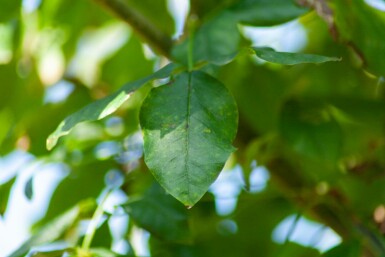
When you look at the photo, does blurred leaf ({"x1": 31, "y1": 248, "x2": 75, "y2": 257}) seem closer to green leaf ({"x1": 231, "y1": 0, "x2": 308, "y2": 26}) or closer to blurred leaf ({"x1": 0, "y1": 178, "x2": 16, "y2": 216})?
blurred leaf ({"x1": 0, "y1": 178, "x2": 16, "y2": 216})

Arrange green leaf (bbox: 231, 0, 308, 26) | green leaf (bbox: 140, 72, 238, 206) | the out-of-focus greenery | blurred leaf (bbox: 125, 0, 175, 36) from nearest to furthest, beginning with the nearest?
green leaf (bbox: 140, 72, 238, 206)
the out-of-focus greenery
green leaf (bbox: 231, 0, 308, 26)
blurred leaf (bbox: 125, 0, 175, 36)

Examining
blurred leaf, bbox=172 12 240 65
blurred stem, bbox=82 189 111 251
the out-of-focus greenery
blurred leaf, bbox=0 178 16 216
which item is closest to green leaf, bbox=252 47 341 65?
the out-of-focus greenery

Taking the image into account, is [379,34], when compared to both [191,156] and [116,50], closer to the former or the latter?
[191,156]

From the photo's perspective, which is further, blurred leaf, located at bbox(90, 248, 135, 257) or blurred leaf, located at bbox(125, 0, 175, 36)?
blurred leaf, located at bbox(125, 0, 175, 36)

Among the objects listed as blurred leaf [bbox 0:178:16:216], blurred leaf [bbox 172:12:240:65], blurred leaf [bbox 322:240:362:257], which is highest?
blurred leaf [bbox 172:12:240:65]

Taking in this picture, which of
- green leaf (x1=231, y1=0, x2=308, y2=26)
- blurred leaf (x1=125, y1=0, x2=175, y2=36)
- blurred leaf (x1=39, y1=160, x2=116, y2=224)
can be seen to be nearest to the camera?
green leaf (x1=231, y1=0, x2=308, y2=26)

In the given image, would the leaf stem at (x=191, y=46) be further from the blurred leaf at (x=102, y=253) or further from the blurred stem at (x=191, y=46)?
the blurred leaf at (x=102, y=253)

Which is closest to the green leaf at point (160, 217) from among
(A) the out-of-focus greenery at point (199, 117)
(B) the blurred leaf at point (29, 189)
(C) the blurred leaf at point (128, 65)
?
(A) the out-of-focus greenery at point (199, 117)
